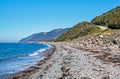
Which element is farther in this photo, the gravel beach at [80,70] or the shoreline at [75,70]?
the shoreline at [75,70]

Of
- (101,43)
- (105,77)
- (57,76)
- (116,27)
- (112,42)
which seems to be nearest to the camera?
(105,77)

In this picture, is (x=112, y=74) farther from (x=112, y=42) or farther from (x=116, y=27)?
(x=116, y=27)

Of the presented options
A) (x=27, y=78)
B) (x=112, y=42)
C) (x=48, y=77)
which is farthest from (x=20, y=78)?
(x=112, y=42)

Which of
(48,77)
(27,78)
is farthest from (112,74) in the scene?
(27,78)

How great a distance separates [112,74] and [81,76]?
4.03m

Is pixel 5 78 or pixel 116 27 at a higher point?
pixel 116 27

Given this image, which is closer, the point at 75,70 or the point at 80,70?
the point at 80,70

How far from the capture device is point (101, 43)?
10562 centimetres

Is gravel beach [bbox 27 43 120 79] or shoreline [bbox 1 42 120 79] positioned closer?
gravel beach [bbox 27 43 120 79]

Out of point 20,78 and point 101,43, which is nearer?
point 20,78

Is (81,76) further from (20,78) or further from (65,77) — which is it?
(20,78)

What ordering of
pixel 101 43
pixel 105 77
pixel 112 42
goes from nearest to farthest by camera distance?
pixel 105 77 → pixel 112 42 → pixel 101 43

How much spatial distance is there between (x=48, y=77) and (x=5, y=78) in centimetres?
635

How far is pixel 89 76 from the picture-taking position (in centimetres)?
3397
